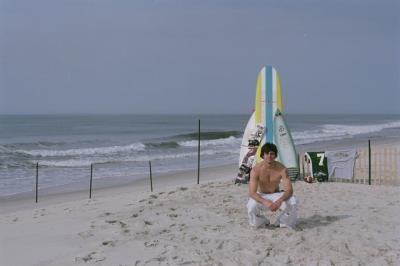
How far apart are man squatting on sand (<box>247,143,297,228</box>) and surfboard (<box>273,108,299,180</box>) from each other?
166 inches

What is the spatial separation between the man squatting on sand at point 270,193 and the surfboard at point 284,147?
4.21 meters

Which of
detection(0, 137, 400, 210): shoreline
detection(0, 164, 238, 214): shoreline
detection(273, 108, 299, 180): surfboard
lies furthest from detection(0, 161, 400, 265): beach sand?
detection(0, 137, 400, 210): shoreline

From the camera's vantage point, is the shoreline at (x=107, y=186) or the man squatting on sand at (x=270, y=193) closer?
the man squatting on sand at (x=270, y=193)

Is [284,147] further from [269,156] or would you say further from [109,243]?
[109,243]

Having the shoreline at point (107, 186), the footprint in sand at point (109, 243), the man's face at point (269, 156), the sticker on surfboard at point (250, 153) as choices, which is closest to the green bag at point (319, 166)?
the sticker on surfboard at point (250, 153)

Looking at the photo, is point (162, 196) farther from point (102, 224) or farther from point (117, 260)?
point (117, 260)

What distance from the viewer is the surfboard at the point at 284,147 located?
10000 millimetres

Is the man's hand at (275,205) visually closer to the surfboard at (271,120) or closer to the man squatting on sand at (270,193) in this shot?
the man squatting on sand at (270,193)

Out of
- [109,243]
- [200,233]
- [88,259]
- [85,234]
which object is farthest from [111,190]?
[88,259]

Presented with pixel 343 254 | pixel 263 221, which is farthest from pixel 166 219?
pixel 343 254

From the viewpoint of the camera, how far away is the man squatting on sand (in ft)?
18.5

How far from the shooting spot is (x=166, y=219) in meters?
6.45

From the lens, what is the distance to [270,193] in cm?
581

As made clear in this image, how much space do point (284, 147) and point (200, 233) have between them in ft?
15.6
